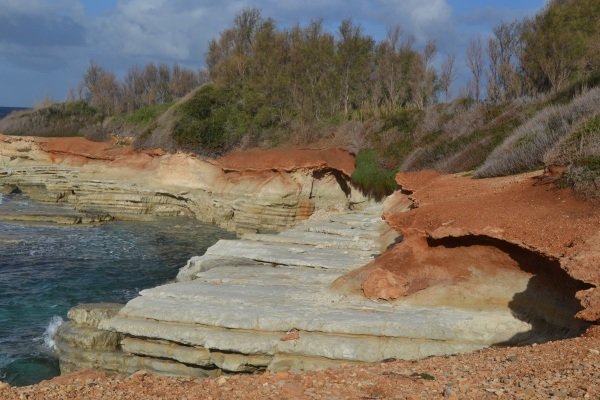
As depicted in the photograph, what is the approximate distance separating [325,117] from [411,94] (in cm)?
572

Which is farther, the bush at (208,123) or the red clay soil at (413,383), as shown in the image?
the bush at (208,123)

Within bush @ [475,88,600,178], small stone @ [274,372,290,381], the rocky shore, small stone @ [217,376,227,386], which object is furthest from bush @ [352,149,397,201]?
small stone @ [217,376,227,386]

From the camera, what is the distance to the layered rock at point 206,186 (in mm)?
26891

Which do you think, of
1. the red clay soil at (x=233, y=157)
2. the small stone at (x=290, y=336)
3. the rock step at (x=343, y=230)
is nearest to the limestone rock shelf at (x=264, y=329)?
the small stone at (x=290, y=336)

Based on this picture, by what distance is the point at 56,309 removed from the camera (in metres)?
14.1

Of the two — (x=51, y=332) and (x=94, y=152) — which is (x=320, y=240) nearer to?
(x=51, y=332)

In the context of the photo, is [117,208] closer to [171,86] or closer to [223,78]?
[223,78]

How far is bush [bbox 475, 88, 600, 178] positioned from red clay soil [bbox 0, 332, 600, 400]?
894 cm

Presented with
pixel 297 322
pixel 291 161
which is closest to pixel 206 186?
pixel 291 161

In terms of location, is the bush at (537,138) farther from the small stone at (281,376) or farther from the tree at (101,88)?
the tree at (101,88)

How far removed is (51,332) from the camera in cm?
1234

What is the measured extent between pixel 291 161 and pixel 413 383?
70.6 ft

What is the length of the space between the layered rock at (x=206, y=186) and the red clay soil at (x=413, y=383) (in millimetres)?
19133

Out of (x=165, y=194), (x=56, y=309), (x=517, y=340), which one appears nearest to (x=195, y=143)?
(x=165, y=194)
